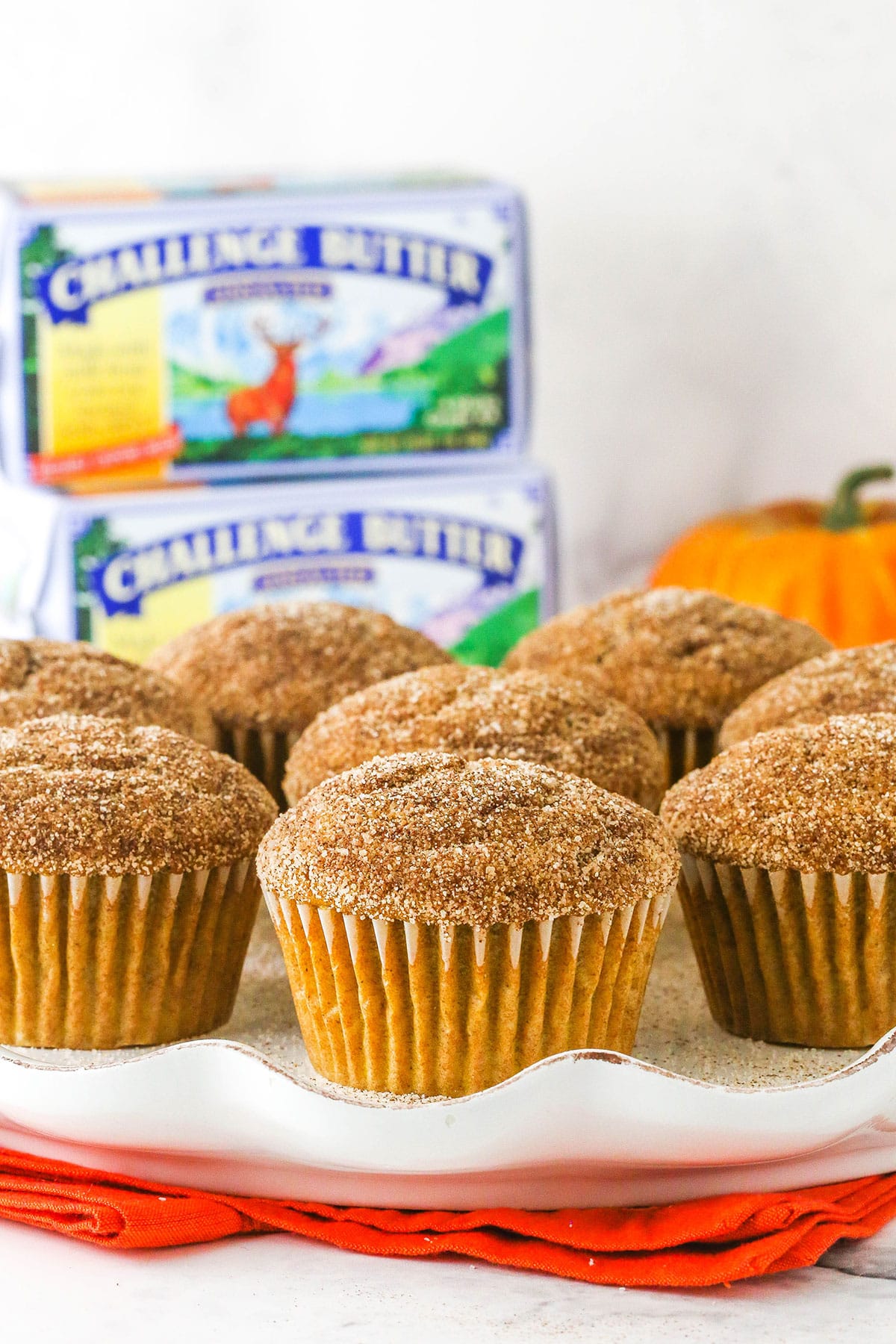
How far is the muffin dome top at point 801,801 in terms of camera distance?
179cm

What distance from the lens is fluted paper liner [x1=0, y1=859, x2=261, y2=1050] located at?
183 centimetres

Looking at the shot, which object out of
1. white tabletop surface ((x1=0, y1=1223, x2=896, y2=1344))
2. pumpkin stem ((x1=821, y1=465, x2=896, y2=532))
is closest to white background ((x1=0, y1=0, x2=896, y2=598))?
pumpkin stem ((x1=821, y1=465, x2=896, y2=532))

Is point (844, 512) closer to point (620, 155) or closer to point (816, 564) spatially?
point (816, 564)

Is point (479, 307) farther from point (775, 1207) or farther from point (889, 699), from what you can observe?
point (775, 1207)

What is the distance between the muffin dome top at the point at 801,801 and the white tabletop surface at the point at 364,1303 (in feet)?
1.44

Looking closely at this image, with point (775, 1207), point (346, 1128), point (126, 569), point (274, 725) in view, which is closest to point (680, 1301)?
point (775, 1207)

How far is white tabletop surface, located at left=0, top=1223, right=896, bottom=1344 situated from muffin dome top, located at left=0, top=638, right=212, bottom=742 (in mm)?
792

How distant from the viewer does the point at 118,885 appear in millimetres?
1817

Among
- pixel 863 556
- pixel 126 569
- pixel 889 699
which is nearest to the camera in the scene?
pixel 889 699

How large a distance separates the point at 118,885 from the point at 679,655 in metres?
0.99

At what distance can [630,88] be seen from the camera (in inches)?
181

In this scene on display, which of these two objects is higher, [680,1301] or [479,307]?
[479,307]

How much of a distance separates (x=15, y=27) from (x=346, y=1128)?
379 centimetres

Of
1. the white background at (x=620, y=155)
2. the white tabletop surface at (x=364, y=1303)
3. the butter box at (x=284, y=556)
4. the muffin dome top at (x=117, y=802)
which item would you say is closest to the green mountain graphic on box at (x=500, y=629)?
the butter box at (x=284, y=556)
